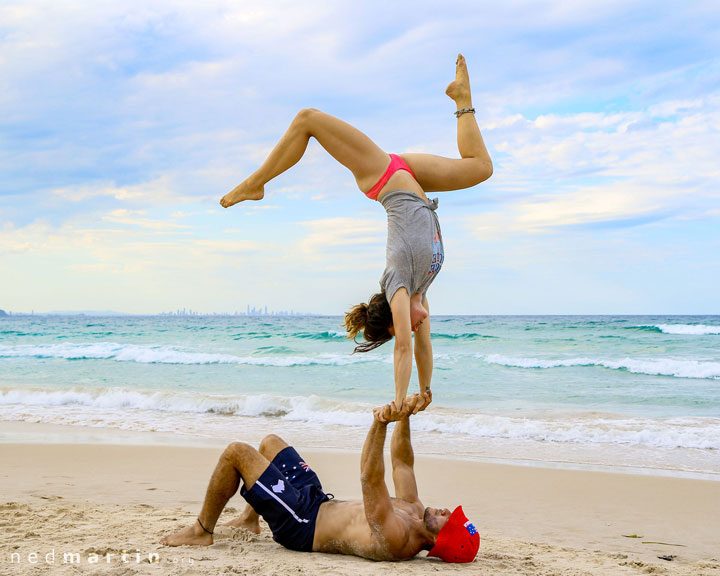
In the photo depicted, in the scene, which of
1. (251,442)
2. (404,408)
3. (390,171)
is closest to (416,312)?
(404,408)

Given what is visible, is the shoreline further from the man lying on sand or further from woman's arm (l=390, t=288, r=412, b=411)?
woman's arm (l=390, t=288, r=412, b=411)

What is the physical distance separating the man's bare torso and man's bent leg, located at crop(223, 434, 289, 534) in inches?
19.5

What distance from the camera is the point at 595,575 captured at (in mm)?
3768

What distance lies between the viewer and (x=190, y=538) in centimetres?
395

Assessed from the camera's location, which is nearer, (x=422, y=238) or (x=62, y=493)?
(x=422, y=238)

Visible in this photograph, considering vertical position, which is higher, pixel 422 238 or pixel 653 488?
pixel 422 238

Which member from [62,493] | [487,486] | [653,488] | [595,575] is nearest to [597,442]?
[653,488]

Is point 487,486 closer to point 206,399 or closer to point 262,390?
point 206,399

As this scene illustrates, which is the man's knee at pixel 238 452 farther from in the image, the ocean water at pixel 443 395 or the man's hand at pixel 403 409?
the ocean water at pixel 443 395

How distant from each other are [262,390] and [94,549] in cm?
990

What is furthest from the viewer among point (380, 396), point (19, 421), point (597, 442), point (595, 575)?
point (380, 396)

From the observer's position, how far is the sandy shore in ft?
12.2

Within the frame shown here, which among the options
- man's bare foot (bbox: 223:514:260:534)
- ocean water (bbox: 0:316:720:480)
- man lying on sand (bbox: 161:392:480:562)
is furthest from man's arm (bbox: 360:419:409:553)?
ocean water (bbox: 0:316:720:480)

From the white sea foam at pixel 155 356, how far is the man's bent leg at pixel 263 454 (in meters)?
13.7
